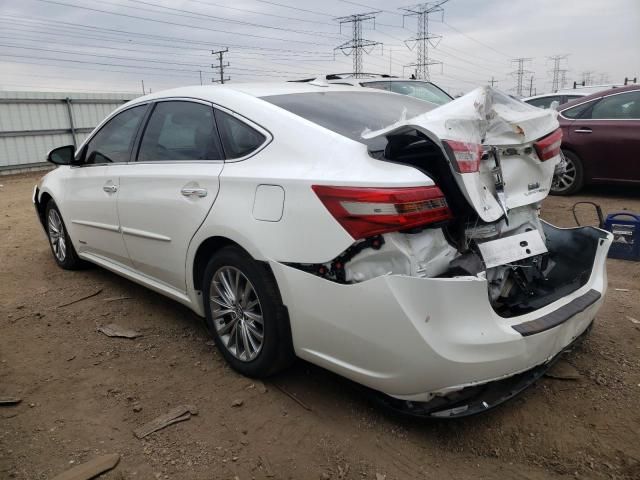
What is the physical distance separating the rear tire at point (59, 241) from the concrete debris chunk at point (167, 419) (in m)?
2.76

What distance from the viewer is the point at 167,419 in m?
2.68

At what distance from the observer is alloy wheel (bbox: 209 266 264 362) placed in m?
2.82

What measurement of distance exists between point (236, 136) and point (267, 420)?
1527 millimetres

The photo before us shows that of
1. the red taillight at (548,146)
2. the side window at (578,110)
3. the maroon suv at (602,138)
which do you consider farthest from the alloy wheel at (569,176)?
the red taillight at (548,146)

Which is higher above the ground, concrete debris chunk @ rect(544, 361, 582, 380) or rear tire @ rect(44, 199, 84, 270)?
rear tire @ rect(44, 199, 84, 270)

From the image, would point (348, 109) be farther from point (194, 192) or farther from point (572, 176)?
point (572, 176)

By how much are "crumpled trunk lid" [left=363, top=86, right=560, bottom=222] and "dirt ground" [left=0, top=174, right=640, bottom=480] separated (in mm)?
1049

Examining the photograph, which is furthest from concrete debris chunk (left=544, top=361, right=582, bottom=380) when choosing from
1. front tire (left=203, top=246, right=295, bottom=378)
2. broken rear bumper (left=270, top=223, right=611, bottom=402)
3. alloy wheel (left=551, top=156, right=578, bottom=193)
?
alloy wheel (left=551, top=156, right=578, bottom=193)

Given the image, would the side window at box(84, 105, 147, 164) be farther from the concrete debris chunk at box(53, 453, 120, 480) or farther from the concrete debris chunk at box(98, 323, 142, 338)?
the concrete debris chunk at box(53, 453, 120, 480)

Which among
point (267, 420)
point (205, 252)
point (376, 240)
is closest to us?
point (376, 240)

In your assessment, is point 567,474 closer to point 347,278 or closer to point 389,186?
point 347,278

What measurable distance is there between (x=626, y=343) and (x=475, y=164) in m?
1.89

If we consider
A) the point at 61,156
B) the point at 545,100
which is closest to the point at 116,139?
the point at 61,156

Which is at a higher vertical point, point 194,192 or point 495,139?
point 495,139
